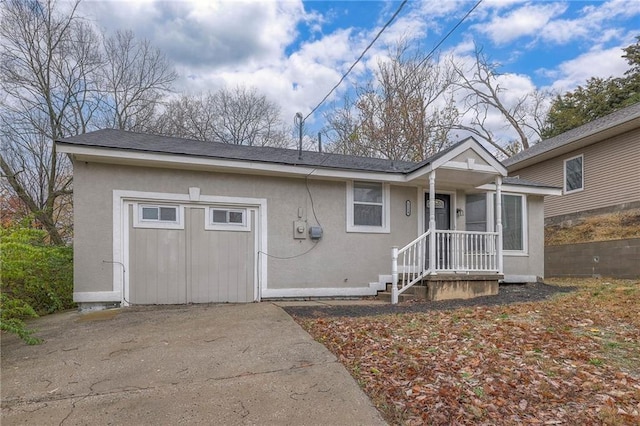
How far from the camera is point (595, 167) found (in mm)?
12469

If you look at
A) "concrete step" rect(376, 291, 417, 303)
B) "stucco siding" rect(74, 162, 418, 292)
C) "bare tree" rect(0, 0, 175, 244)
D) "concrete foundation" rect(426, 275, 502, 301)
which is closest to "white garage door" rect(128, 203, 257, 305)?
"stucco siding" rect(74, 162, 418, 292)

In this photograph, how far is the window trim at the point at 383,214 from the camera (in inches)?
317

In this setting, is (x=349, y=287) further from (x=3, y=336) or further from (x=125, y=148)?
(x=3, y=336)

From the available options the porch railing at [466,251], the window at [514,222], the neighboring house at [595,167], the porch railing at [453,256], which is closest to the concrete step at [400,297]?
the porch railing at [453,256]

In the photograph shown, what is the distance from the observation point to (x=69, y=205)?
1472cm

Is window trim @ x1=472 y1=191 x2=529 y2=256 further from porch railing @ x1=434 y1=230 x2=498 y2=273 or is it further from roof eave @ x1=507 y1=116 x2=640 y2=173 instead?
roof eave @ x1=507 y1=116 x2=640 y2=173

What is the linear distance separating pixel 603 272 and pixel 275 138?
1686cm

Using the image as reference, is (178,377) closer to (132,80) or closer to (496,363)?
(496,363)

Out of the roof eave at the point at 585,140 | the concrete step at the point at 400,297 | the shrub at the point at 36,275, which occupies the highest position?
the roof eave at the point at 585,140

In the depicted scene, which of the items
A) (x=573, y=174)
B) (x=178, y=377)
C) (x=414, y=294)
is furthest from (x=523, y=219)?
(x=178, y=377)

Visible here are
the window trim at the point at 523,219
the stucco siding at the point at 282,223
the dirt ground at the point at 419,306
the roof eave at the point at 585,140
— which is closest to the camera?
the dirt ground at the point at 419,306

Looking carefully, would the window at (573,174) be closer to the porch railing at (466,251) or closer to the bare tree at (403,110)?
the bare tree at (403,110)

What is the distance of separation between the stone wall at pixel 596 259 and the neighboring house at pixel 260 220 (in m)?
4.04

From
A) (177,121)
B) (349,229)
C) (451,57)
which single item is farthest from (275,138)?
(349,229)
